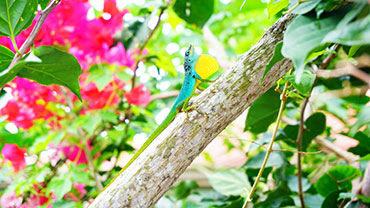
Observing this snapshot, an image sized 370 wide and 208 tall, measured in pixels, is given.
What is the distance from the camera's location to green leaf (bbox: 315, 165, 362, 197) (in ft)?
2.85

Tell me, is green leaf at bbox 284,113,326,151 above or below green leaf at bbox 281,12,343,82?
below

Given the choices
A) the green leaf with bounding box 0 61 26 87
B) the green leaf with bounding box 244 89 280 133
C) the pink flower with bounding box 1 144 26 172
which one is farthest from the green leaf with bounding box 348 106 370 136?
the pink flower with bounding box 1 144 26 172

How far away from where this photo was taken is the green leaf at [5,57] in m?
Result: 0.50

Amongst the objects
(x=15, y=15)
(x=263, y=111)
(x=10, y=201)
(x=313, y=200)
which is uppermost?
(x=15, y=15)

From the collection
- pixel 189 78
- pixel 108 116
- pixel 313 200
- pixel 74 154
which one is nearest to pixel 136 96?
pixel 108 116

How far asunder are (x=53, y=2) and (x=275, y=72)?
354 millimetres

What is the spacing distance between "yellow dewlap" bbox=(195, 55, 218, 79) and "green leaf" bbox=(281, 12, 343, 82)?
0.20 m

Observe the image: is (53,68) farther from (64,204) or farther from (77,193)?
(77,193)

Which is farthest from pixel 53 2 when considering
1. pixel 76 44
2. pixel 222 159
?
pixel 222 159

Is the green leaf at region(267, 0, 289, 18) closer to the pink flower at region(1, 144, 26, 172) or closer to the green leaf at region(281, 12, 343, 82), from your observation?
the green leaf at region(281, 12, 343, 82)

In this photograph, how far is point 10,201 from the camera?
98cm

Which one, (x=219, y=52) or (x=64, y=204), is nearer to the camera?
(x=64, y=204)

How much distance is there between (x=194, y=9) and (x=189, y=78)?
0.44m

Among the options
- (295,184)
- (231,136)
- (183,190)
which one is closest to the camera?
(231,136)
